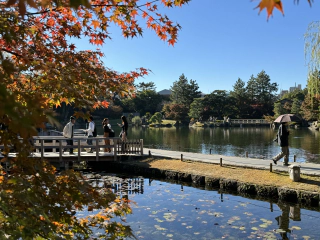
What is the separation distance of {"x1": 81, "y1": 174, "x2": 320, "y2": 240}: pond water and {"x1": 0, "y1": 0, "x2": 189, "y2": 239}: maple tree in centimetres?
355

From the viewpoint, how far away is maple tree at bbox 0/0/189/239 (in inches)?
72.4

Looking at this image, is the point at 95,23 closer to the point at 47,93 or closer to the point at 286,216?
the point at 47,93

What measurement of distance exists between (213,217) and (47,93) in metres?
5.50

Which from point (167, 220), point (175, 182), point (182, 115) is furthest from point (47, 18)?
point (182, 115)

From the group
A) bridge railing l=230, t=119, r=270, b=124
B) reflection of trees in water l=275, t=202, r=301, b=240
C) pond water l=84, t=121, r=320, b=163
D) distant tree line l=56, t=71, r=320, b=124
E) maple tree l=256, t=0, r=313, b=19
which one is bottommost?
reflection of trees in water l=275, t=202, r=301, b=240

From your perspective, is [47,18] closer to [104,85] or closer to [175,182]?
[104,85]

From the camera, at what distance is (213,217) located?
7391mm

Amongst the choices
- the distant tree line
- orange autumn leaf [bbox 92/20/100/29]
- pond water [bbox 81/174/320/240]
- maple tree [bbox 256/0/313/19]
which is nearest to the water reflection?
pond water [bbox 81/174/320/240]

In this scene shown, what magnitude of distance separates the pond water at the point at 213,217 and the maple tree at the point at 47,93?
140 inches

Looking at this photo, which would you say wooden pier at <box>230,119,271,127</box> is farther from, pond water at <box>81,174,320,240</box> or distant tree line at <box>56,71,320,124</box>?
pond water at <box>81,174,320,240</box>

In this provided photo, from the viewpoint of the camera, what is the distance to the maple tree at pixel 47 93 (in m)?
1.84

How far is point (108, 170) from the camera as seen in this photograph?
13.0 meters

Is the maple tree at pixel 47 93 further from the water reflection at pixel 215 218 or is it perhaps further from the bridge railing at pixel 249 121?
the bridge railing at pixel 249 121

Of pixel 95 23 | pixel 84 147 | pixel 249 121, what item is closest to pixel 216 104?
pixel 249 121
